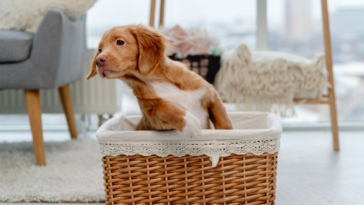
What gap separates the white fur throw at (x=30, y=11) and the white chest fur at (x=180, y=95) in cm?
91

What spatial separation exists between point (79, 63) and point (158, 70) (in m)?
1.13

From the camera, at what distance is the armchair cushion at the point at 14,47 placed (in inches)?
58.4

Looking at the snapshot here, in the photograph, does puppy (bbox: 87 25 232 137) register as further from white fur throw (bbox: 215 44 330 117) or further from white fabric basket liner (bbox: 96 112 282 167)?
white fur throw (bbox: 215 44 330 117)

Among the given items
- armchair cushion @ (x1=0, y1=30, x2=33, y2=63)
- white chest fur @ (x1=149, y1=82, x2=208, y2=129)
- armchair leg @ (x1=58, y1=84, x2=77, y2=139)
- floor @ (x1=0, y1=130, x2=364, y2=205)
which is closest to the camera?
white chest fur @ (x1=149, y1=82, x2=208, y2=129)

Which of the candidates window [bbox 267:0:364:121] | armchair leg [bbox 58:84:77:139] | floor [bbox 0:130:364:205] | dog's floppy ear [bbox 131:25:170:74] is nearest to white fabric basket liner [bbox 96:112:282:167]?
dog's floppy ear [bbox 131:25:170:74]

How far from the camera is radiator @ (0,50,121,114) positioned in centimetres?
229

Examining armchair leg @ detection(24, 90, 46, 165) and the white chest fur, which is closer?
the white chest fur

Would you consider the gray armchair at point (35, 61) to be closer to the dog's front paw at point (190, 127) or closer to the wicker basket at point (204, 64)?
the wicker basket at point (204, 64)

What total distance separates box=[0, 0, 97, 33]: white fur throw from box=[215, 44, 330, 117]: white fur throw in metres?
0.73

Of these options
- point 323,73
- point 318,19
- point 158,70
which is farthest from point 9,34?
point 318,19

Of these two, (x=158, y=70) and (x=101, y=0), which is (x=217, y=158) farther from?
(x=101, y=0)

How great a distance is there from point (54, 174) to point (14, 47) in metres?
0.55

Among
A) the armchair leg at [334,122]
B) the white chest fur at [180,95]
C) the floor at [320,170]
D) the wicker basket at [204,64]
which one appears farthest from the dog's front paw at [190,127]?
the armchair leg at [334,122]

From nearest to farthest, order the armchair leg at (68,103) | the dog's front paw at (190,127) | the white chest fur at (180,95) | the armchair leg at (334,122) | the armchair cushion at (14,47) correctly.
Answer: the dog's front paw at (190,127) → the white chest fur at (180,95) → the armchair cushion at (14,47) → the armchair leg at (334,122) → the armchair leg at (68,103)
